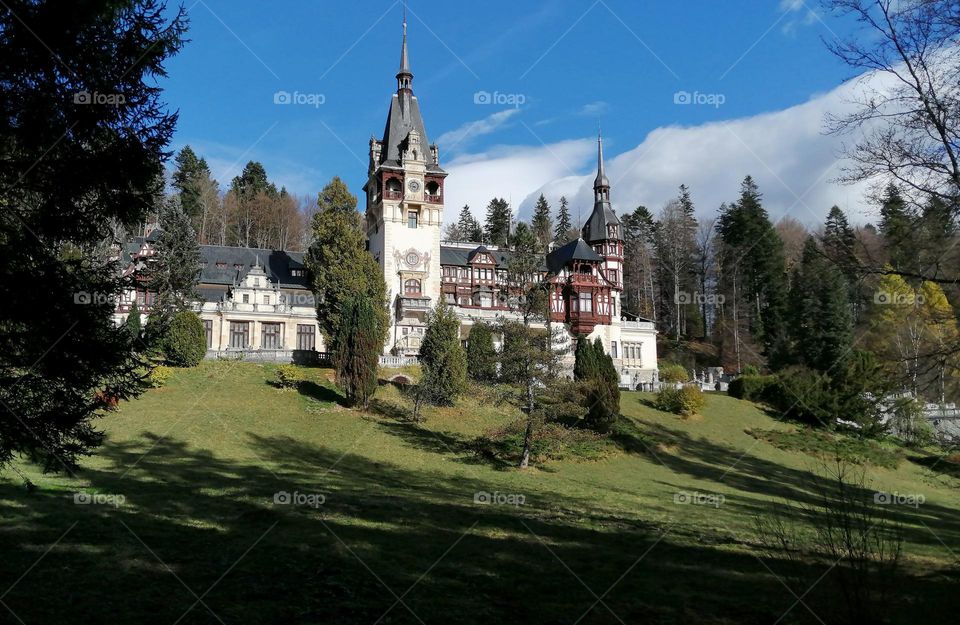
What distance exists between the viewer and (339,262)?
42281 millimetres

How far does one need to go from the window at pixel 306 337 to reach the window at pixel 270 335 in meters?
1.57

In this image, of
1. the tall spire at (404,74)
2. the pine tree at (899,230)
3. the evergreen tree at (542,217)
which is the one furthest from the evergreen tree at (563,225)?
the pine tree at (899,230)

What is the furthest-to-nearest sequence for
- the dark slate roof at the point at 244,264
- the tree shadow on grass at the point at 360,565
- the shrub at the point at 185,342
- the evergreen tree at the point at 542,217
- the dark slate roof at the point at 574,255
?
the evergreen tree at the point at 542,217, the dark slate roof at the point at 574,255, the dark slate roof at the point at 244,264, the shrub at the point at 185,342, the tree shadow on grass at the point at 360,565

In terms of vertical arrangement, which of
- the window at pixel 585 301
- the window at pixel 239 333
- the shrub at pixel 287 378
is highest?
the window at pixel 585 301

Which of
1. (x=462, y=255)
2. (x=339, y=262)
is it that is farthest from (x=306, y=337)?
(x=462, y=255)

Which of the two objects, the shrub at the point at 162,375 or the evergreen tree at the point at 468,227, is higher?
the evergreen tree at the point at 468,227

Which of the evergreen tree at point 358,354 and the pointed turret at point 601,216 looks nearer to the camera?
the evergreen tree at point 358,354

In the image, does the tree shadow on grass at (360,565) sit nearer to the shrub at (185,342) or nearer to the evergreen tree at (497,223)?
the shrub at (185,342)

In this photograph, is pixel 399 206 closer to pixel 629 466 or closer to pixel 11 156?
pixel 629 466

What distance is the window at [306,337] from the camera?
168 feet

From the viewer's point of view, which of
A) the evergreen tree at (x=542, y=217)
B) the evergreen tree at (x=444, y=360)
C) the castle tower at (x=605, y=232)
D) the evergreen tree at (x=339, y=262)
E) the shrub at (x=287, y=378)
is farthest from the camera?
the evergreen tree at (x=542, y=217)

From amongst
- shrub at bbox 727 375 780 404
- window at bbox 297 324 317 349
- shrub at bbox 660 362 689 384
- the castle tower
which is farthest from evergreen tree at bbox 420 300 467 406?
the castle tower

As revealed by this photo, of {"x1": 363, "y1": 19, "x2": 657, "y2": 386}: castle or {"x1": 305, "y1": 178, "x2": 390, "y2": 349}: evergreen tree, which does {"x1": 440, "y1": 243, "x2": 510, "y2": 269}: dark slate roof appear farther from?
{"x1": 305, "y1": 178, "x2": 390, "y2": 349}: evergreen tree

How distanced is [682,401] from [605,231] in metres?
27.9
